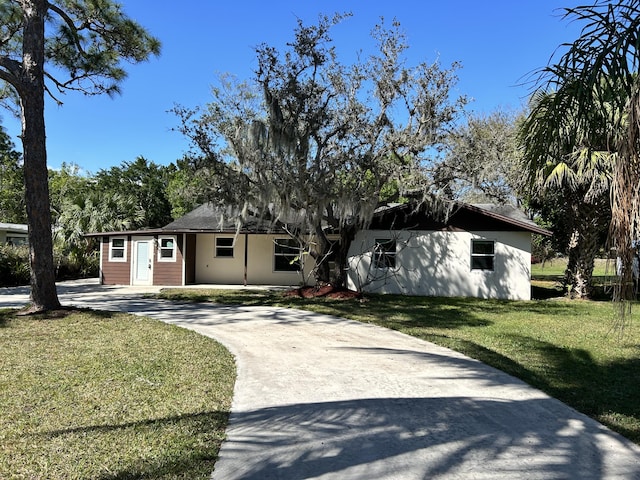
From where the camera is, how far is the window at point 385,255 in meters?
16.6

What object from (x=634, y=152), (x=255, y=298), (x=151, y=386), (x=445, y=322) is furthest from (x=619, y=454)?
(x=255, y=298)

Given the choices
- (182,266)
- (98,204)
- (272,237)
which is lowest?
(182,266)

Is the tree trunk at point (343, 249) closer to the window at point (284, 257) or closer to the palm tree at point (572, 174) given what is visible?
the window at point (284, 257)

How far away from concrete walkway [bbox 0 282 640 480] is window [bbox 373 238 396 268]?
30.7 feet

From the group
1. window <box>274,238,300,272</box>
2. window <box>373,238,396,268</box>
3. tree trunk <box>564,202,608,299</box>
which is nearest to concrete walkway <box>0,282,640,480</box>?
window <box>373,238,396,268</box>

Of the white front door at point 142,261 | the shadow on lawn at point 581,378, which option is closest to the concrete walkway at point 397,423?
the shadow on lawn at point 581,378

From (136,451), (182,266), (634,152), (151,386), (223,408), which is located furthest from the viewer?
(182,266)

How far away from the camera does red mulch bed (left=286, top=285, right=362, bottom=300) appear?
14375 millimetres

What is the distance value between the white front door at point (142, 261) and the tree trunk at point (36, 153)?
28.7 feet

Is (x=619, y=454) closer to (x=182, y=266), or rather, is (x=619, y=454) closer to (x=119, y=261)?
(x=182, y=266)

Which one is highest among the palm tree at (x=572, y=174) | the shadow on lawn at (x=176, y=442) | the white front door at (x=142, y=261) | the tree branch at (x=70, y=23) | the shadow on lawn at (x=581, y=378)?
the tree branch at (x=70, y=23)

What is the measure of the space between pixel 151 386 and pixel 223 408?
1121 mm

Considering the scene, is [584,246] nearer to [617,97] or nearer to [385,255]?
[385,255]

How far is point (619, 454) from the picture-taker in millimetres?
3529
